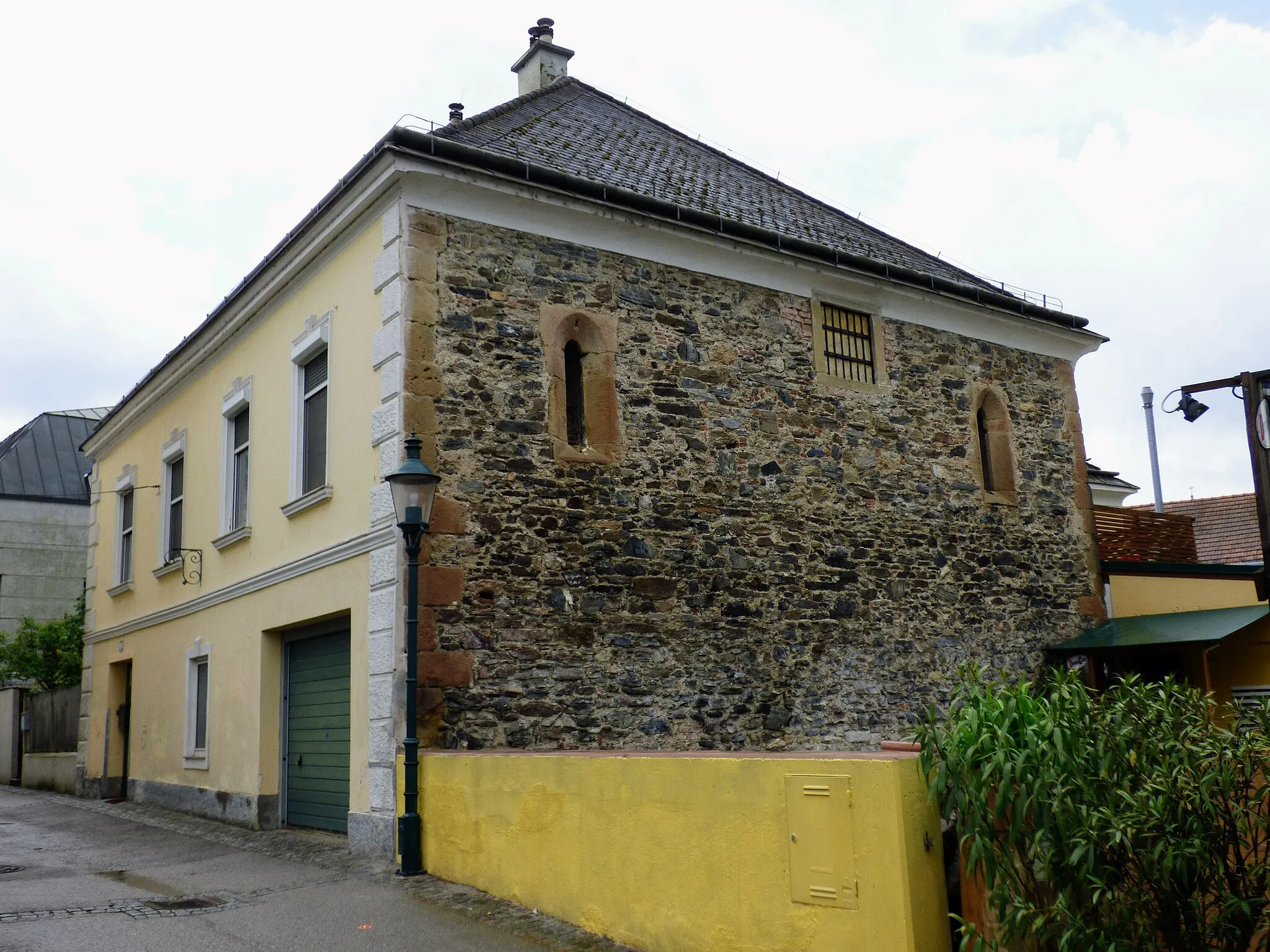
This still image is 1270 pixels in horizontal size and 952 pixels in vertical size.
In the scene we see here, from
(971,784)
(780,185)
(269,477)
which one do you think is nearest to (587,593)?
(269,477)

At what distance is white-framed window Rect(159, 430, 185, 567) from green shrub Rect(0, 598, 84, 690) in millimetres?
9410

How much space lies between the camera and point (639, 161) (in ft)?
42.4

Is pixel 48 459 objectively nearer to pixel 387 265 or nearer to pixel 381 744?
pixel 387 265

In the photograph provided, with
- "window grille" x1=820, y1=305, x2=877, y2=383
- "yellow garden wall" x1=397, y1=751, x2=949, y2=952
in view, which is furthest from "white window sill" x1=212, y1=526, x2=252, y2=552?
"window grille" x1=820, y1=305, x2=877, y2=383

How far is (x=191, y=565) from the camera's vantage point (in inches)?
553

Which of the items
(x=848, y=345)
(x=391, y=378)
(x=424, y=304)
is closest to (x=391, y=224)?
(x=424, y=304)

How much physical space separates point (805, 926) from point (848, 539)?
7269 millimetres

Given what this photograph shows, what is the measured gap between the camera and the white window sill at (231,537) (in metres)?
12.5

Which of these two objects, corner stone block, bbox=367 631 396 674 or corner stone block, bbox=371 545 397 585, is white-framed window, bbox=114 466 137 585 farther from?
corner stone block, bbox=367 631 396 674

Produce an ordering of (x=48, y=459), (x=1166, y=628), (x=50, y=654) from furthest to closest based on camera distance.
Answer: (x=48, y=459), (x=50, y=654), (x=1166, y=628)

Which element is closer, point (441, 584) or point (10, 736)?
point (441, 584)

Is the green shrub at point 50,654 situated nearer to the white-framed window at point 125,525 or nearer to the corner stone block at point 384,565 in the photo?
the white-framed window at point 125,525

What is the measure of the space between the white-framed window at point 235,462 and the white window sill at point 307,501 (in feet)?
6.04

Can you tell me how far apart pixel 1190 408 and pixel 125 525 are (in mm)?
14179
